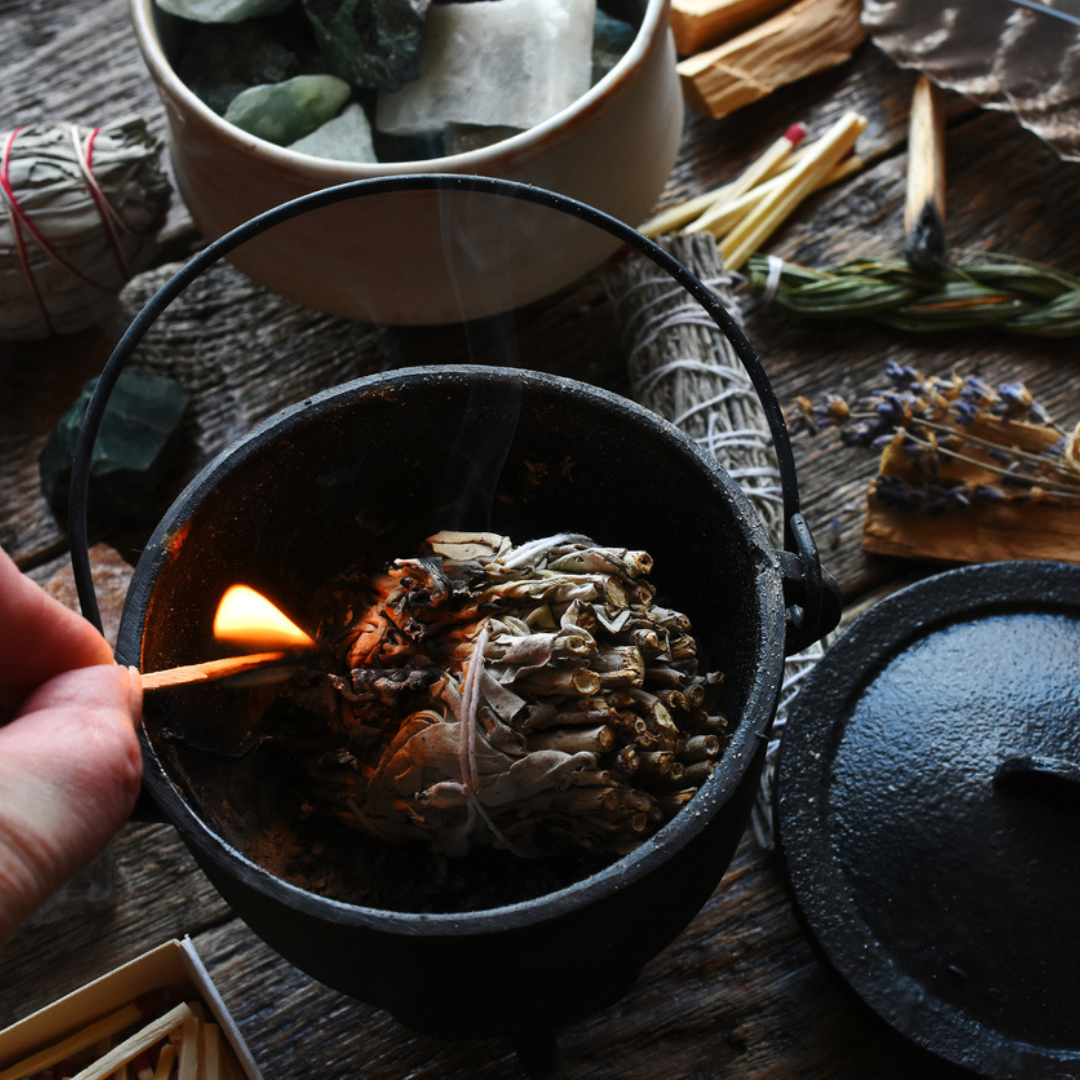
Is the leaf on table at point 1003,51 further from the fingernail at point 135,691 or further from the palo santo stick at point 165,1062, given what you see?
the palo santo stick at point 165,1062

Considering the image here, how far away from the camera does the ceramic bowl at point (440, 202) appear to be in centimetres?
111

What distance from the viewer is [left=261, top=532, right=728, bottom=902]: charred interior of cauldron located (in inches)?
31.7

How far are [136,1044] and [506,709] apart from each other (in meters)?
0.48

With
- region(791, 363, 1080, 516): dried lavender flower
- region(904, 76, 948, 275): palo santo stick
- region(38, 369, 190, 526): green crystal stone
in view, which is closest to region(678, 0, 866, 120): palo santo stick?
region(904, 76, 948, 275): palo santo stick

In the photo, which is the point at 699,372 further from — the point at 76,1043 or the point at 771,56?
the point at 76,1043

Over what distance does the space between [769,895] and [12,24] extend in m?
1.73

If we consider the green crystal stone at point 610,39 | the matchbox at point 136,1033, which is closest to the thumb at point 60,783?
the matchbox at point 136,1033

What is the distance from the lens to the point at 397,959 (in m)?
0.69

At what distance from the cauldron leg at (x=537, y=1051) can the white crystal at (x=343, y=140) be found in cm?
94

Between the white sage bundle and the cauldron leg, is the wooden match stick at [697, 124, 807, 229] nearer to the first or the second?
the white sage bundle

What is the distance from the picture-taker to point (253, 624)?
0.91 meters

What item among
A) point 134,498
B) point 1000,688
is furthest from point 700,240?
point 134,498

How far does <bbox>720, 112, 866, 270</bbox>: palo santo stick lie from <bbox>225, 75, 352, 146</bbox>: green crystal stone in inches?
22.8

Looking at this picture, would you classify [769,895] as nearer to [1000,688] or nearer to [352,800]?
[1000,688]
